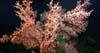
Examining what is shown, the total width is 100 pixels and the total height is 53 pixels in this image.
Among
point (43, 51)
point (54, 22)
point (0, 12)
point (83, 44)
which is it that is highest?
point (0, 12)

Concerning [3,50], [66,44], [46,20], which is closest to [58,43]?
[66,44]

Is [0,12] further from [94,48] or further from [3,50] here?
[94,48]

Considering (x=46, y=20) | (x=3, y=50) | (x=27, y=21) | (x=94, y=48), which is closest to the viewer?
(x=27, y=21)

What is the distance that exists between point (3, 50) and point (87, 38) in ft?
12.2

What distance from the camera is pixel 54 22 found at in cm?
727

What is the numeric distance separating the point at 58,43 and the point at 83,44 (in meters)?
3.99

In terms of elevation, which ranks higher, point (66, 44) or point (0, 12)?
point (0, 12)

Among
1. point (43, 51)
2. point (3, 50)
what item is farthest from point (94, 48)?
point (43, 51)

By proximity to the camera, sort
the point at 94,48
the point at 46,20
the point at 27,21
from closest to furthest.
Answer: the point at 27,21, the point at 46,20, the point at 94,48

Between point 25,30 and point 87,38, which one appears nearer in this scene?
point 25,30

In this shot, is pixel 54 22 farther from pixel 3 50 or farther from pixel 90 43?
pixel 90 43

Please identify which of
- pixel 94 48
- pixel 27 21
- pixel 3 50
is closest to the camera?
pixel 27 21

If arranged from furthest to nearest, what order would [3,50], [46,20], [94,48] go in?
[94,48] < [3,50] < [46,20]

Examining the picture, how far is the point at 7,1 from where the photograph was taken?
11.0m
